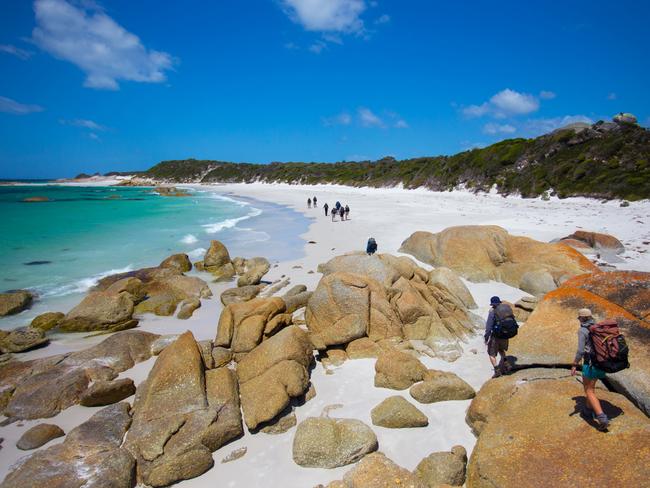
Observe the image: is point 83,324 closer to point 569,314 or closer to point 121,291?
point 121,291

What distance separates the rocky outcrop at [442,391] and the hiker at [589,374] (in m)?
1.86

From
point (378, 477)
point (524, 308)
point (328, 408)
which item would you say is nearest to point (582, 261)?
point (524, 308)

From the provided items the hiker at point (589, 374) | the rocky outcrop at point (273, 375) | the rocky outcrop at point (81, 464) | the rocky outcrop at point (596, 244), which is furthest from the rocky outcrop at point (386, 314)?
the rocky outcrop at point (596, 244)

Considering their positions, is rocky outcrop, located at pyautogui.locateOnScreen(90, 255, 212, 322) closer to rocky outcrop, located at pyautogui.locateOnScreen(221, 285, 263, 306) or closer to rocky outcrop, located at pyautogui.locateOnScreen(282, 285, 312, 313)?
rocky outcrop, located at pyautogui.locateOnScreen(221, 285, 263, 306)

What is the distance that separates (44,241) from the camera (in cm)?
2622

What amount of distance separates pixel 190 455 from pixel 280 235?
2025cm

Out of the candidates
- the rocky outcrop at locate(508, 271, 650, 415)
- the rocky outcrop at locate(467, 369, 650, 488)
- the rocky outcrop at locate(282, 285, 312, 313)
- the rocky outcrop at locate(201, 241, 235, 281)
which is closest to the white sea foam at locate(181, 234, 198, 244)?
the rocky outcrop at locate(201, 241, 235, 281)

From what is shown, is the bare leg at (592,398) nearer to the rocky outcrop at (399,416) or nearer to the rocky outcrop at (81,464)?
the rocky outcrop at (399,416)

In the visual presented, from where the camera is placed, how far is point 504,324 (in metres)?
6.51

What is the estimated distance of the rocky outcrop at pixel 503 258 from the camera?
38.4 feet

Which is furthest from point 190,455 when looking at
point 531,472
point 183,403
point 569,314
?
point 569,314

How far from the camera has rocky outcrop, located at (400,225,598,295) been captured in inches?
460

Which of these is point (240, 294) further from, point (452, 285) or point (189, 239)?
point (189, 239)

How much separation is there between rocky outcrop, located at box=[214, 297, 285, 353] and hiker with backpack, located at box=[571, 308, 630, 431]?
6.12 meters
